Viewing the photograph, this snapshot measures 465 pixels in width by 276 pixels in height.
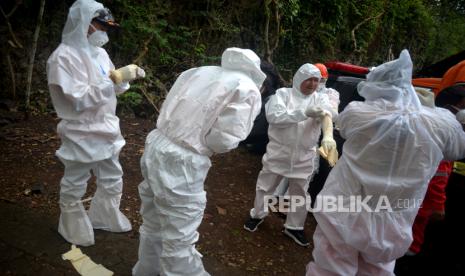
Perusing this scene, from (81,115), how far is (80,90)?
0.75 ft

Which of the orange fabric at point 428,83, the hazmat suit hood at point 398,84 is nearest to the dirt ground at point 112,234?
the hazmat suit hood at point 398,84

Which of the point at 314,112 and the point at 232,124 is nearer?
the point at 232,124

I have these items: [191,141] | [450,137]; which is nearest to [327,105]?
[450,137]

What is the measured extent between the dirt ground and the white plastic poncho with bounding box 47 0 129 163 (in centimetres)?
81

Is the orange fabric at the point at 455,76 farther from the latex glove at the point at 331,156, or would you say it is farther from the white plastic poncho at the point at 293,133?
the white plastic poncho at the point at 293,133

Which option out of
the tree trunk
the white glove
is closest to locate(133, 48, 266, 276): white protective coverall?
the white glove

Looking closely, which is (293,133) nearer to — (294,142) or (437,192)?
(294,142)

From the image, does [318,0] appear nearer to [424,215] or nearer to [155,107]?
[155,107]

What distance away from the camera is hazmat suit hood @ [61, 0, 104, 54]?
9.68 feet

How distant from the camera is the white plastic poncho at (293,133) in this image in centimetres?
373

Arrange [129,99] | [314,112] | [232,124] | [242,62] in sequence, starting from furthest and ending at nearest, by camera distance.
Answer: [129,99] → [314,112] → [242,62] → [232,124]

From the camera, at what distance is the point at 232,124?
93.4 inches

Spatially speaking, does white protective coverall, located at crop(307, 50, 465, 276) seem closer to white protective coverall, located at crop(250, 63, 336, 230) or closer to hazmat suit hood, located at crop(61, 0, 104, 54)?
white protective coverall, located at crop(250, 63, 336, 230)

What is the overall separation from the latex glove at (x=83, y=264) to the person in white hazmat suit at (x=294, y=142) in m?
1.56
